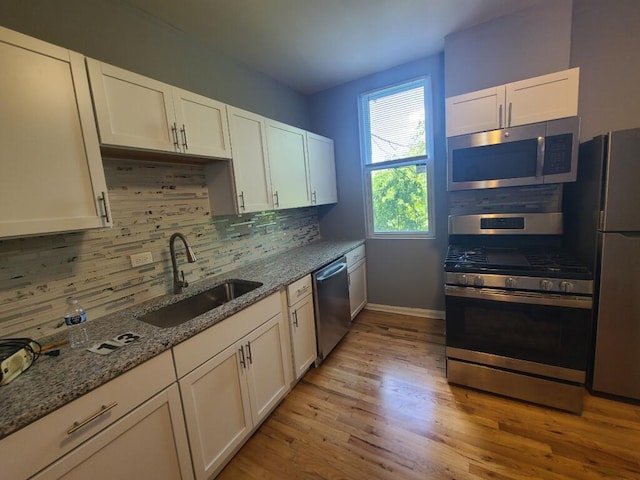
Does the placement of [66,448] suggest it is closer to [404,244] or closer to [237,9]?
[237,9]

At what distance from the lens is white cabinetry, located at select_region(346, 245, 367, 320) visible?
2.97 m

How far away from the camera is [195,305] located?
6.26ft

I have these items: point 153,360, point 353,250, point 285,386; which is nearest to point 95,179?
point 153,360

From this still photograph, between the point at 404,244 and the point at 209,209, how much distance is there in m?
2.11

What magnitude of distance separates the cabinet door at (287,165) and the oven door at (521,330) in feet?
5.07

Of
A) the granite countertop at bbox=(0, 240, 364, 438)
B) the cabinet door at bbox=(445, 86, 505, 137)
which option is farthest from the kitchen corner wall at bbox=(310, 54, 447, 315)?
the granite countertop at bbox=(0, 240, 364, 438)

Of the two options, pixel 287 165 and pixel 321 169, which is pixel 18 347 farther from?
pixel 321 169

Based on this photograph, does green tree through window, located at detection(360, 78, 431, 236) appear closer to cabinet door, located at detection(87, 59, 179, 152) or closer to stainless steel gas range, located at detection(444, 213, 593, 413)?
stainless steel gas range, located at detection(444, 213, 593, 413)

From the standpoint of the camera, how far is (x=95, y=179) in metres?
1.26

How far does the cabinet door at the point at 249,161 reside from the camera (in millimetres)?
2018

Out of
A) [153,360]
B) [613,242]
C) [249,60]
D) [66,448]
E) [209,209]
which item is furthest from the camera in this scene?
[249,60]

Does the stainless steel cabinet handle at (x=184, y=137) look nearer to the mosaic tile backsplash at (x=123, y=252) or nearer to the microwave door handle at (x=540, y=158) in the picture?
the mosaic tile backsplash at (x=123, y=252)

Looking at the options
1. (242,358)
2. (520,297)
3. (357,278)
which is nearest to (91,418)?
(242,358)

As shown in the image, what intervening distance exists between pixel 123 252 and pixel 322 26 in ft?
7.01
